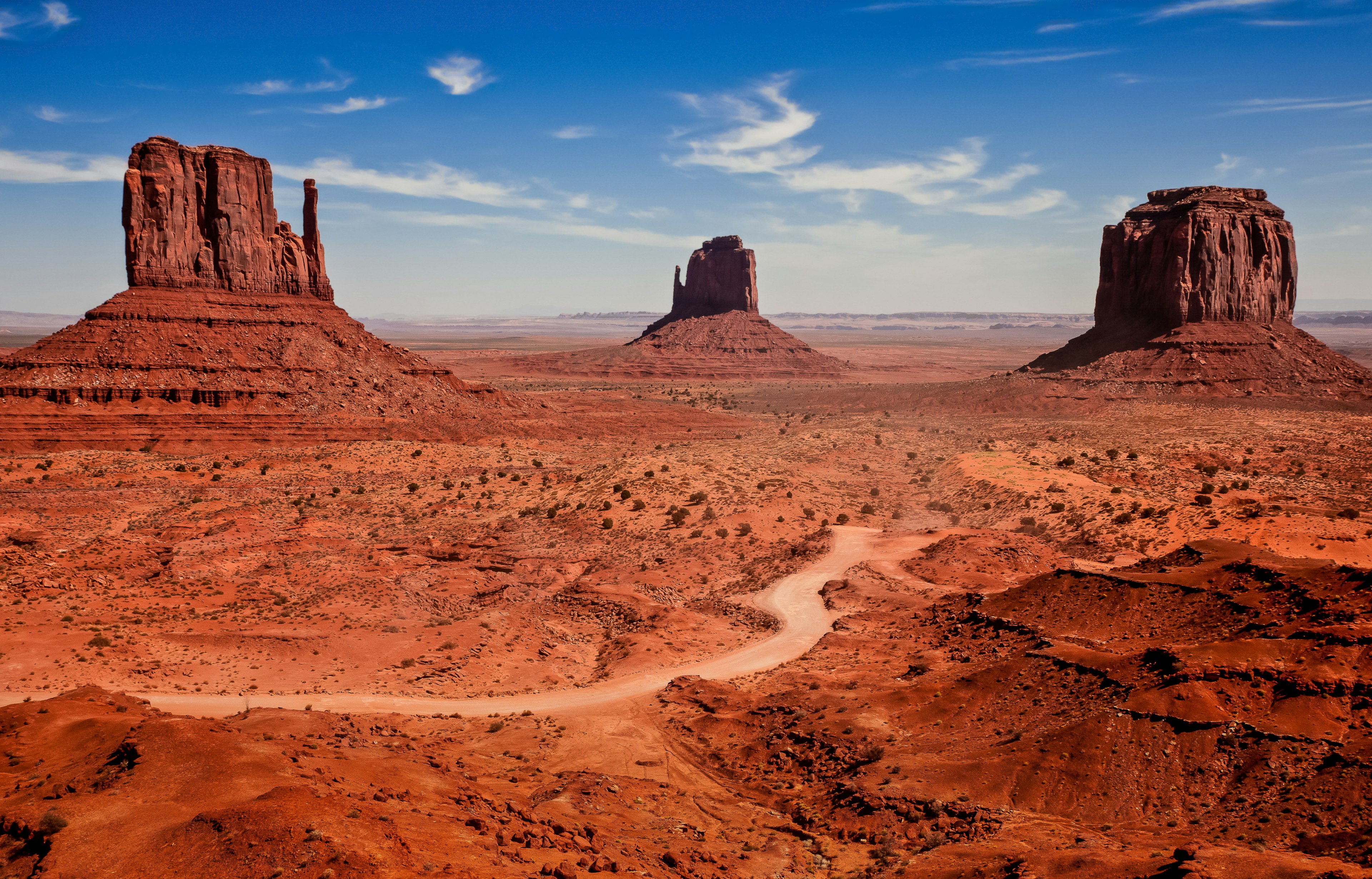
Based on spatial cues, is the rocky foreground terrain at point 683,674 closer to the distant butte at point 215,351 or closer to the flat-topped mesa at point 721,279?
the distant butte at point 215,351

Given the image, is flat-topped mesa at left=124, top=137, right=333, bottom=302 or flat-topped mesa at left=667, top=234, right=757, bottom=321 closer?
flat-topped mesa at left=124, top=137, right=333, bottom=302

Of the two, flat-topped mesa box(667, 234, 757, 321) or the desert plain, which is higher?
flat-topped mesa box(667, 234, 757, 321)

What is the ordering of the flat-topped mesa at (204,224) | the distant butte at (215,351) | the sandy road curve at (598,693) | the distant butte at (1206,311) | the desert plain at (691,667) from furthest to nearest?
the distant butte at (1206,311)
the flat-topped mesa at (204,224)
the distant butte at (215,351)
the sandy road curve at (598,693)
the desert plain at (691,667)

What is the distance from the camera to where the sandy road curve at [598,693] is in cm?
2262

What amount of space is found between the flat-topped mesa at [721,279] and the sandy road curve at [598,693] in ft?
419

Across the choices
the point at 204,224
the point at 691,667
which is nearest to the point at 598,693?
the point at 691,667

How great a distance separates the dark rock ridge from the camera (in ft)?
512

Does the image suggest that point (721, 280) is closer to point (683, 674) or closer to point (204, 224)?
point (204, 224)

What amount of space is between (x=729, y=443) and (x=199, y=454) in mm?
37272

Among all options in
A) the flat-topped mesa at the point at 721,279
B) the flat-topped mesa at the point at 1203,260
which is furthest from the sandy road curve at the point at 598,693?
the flat-topped mesa at the point at 721,279

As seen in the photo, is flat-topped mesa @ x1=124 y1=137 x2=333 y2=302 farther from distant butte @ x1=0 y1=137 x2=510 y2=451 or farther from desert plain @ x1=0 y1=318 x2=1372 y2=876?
desert plain @ x1=0 y1=318 x2=1372 y2=876

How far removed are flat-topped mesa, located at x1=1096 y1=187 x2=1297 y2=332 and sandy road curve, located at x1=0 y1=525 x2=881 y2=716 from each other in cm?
8036

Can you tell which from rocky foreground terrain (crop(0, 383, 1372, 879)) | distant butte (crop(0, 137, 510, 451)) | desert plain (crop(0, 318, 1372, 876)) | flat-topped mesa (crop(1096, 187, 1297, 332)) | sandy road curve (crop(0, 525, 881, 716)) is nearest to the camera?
rocky foreground terrain (crop(0, 383, 1372, 879))

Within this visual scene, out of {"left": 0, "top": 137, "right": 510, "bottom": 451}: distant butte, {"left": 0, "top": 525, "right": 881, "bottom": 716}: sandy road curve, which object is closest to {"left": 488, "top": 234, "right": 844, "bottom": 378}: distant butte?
{"left": 0, "top": 137, "right": 510, "bottom": 451}: distant butte
